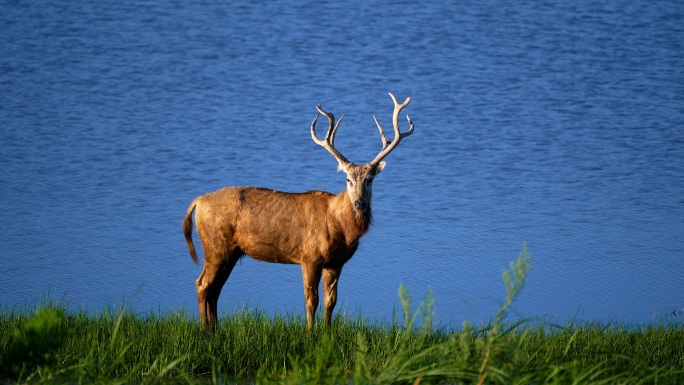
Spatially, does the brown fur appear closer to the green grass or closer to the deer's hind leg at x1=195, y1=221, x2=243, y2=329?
the deer's hind leg at x1=195, y1=221, x2=243, y2=329

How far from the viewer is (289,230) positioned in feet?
22.9

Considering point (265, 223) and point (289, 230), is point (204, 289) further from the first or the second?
point (289, 230)

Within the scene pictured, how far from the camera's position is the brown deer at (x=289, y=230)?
269 inches

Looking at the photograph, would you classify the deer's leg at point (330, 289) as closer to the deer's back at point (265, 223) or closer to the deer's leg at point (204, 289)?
the deer's back at point (265, 223)

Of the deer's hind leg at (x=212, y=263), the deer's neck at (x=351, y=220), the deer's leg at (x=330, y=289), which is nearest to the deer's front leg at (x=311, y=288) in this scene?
the deer's leg at (x=330, y=289)

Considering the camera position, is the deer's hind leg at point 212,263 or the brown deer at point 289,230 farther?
the deer's hind leg at point 212,263

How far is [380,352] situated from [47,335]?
2.68 metres

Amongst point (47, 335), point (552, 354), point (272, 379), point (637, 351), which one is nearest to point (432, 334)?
point (552, 354)

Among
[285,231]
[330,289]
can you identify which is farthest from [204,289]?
[330,289]

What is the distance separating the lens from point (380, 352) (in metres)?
5.72

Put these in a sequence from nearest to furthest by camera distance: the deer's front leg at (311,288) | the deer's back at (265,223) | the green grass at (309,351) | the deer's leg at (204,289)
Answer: the green grass at (309,351), the deer's front leg at (311,288), the deer's back at (265,223), the deer's leg at (204,289)

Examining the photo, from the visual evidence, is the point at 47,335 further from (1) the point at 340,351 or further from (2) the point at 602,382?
(2) the point at 602,382

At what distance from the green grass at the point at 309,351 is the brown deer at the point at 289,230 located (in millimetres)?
451

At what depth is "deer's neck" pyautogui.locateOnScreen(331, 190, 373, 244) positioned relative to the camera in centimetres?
682
